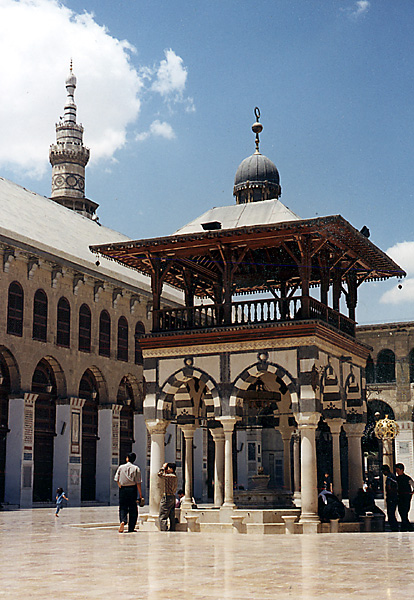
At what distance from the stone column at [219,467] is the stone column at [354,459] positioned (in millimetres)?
3519

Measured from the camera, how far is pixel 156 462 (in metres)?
20.8

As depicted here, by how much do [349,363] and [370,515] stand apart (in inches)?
158

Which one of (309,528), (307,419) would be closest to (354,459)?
(307,419)

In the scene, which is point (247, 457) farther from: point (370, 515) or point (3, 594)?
point (3, 594)

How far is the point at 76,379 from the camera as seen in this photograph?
33.1 meters

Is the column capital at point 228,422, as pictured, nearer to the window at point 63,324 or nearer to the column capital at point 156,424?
the column capital at point 156,424

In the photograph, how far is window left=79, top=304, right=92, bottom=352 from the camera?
33.9 metres

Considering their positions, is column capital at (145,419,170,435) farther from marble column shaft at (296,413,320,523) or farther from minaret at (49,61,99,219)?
minaret at (49,61,99,219)

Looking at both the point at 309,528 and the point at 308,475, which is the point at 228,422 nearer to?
the point at 308,475

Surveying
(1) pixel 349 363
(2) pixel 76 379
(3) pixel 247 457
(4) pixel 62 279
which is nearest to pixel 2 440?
(2) pixel 76 379

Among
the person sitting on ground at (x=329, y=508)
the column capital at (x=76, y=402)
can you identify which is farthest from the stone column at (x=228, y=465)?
the column capital at (x=76, y=402)

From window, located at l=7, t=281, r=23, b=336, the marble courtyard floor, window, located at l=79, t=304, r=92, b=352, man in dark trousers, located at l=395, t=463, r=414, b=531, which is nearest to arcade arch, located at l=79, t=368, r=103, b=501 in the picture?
window, located at l=79, t=304, r=92, b=352

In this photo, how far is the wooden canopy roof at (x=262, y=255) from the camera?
20.0 m

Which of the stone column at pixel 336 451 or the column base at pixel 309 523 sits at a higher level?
the stone column at pixel 336 451
